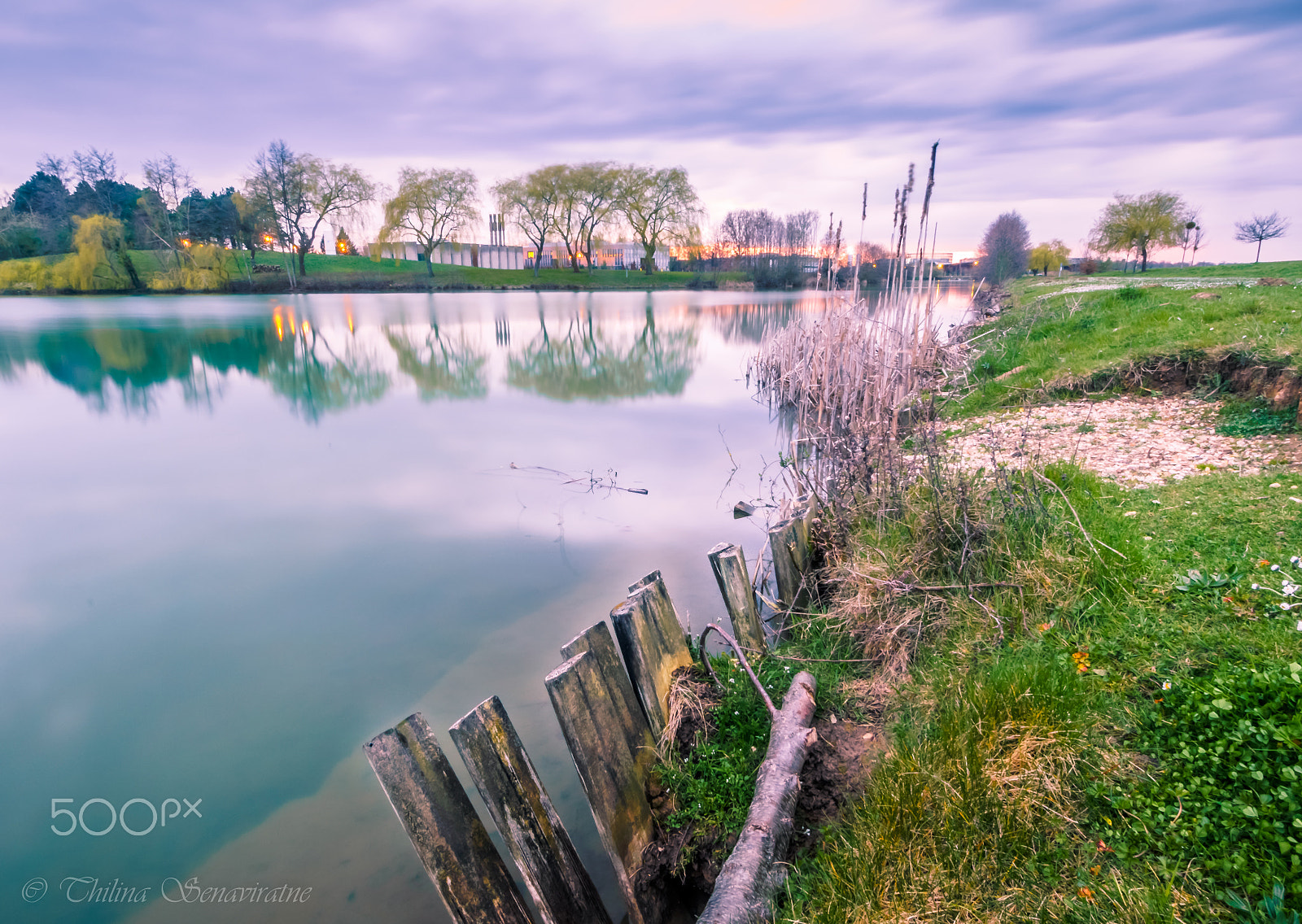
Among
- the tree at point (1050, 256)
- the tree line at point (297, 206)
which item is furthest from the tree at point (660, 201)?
the tree at point (1050, 256)

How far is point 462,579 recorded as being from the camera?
5.81 meters

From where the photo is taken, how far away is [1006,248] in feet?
204

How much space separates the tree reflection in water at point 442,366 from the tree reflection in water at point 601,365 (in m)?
0.98

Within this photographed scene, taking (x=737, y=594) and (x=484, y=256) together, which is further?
(x=484, y=256)

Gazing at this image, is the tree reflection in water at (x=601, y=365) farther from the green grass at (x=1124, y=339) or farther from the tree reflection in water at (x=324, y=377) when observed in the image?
the green grass at (x=1124, y=339)

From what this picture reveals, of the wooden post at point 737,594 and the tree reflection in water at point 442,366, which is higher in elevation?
the tree reflection in water at point 442,366

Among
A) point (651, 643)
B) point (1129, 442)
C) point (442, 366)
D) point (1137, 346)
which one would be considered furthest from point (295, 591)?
point (442, 366)

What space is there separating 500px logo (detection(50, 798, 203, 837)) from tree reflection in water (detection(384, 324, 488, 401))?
11000 mm

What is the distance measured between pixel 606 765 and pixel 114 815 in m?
2.84

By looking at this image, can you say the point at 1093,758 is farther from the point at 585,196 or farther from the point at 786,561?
the point at 585,196

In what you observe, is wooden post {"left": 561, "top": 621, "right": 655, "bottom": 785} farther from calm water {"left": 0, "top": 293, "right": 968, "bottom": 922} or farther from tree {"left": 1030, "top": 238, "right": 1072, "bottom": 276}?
tree {"left": 1030, "top": 238, "right": 1072, "bottom": 276}

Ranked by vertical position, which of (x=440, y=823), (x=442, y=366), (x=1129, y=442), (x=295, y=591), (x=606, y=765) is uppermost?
(x=442, y=366)

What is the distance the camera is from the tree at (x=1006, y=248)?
191ft

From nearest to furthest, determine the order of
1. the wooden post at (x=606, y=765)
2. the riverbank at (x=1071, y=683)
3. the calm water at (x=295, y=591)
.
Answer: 1. the riverbank at (x=1071, y=683)
2. the wooden post at (x=606, y=765)
3. the calm water at (x=295, y=591)
